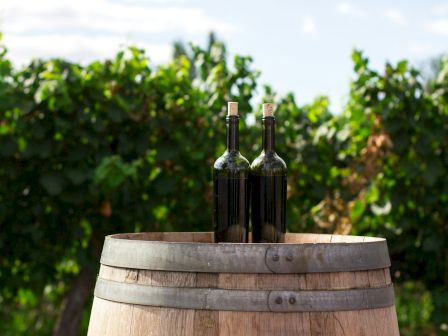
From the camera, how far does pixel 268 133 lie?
9.84 feet

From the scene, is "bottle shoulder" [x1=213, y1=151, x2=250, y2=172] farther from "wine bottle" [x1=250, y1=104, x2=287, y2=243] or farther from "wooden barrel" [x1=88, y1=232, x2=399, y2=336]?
"wooden barrel" [x1=88, y1=232, x2=399, y2=336]

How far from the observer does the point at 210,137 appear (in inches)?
208

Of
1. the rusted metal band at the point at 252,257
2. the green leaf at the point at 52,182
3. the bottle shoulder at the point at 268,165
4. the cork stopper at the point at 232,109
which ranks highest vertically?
the cork stopper at the point at 232,109

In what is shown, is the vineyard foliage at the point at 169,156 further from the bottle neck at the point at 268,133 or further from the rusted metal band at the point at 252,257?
the rusted metal band at the point at 252,257

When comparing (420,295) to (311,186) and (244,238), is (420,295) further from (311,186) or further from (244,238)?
(244,238)

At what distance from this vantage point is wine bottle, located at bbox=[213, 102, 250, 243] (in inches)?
115

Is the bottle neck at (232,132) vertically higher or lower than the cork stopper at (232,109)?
lower

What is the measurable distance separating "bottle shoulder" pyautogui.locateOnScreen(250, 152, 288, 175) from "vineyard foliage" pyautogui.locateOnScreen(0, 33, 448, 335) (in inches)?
77.3

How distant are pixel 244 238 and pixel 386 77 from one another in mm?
2702

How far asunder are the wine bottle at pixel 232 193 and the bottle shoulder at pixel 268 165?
37mm

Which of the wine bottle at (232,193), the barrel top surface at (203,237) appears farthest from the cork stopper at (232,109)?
the barrel top surface at (203,237)

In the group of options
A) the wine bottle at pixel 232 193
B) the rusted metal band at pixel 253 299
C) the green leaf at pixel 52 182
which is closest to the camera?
the rusted metal band at pixel 253 299

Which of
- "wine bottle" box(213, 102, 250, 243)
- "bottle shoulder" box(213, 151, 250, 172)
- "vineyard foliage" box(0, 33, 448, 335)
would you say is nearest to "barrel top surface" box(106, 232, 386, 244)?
"wine bottle" box(213, 102, 250, 243)

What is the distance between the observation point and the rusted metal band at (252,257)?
240cm
